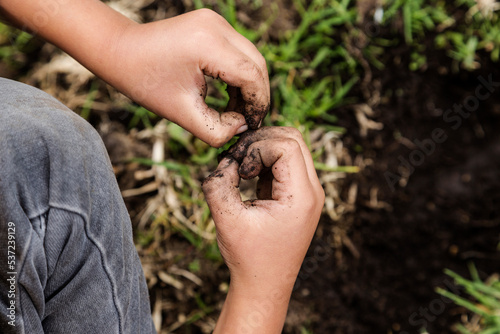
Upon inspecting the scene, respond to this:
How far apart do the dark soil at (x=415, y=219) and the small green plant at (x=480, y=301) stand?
0.10 feet

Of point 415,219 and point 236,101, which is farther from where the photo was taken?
point 415,219

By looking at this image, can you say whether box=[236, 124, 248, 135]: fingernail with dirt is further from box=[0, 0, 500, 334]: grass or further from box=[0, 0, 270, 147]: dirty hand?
box=[0, 0, 500, 334]: grass

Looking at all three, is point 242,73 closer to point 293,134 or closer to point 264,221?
point 293,134

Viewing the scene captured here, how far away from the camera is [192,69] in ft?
2.75

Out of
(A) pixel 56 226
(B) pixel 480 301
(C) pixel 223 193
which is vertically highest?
(A) pixel 56 226

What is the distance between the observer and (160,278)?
1.47 meters

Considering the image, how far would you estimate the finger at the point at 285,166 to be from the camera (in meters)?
0.83

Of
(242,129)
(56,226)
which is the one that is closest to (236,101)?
(242,129)

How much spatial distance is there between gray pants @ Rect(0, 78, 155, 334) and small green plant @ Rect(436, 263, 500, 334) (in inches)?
47.9

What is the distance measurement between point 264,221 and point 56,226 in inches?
15.8

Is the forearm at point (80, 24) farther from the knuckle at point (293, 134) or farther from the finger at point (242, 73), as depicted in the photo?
the knuckle at point (293, 134)

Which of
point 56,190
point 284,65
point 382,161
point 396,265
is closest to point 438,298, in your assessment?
point 396,265

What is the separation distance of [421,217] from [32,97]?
4.47ft

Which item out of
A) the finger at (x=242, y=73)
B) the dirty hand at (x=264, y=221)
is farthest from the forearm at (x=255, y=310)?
the finger at (x=242, y=73)
